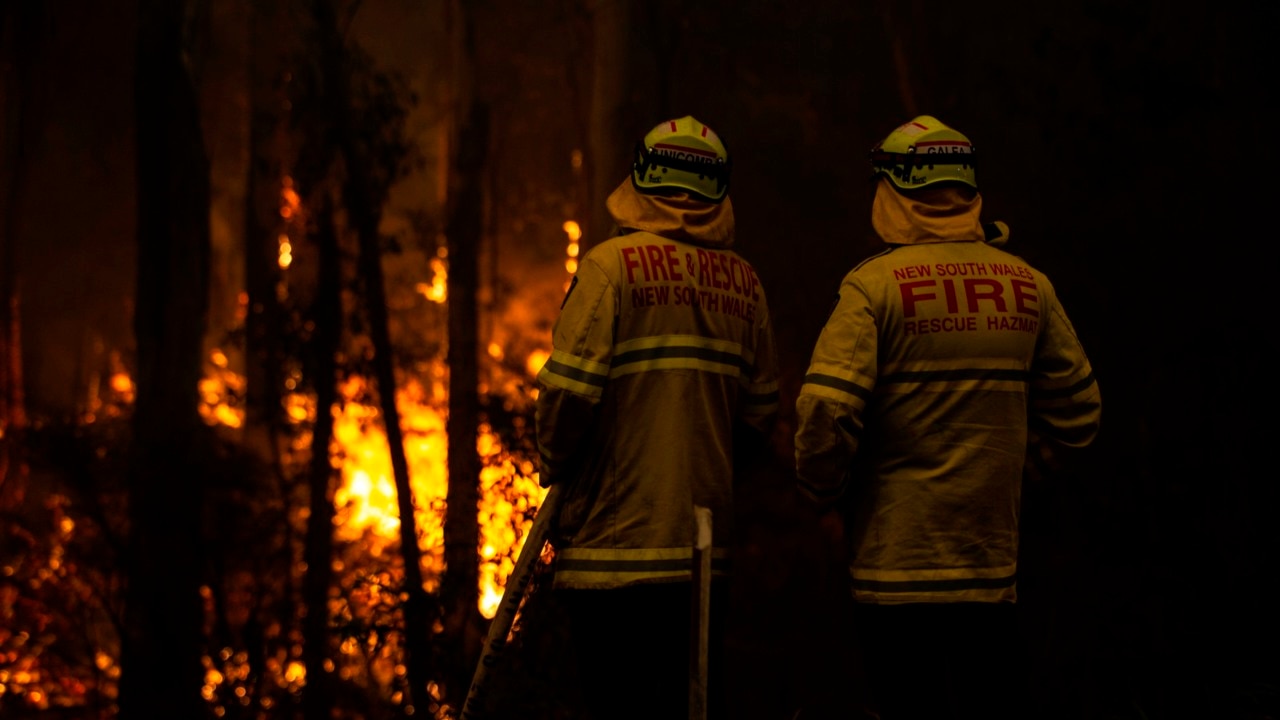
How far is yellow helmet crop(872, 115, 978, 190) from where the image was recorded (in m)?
3.17

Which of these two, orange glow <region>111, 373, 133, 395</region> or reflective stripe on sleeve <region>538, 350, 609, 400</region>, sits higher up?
reflective stripe on sleeve <region>538, 350, 609, 400</region>

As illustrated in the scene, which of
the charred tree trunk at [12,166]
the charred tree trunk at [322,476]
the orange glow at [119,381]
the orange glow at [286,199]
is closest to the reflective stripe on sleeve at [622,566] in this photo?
the charred tree trunk at [322,476]

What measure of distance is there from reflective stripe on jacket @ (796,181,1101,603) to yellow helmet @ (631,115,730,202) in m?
→ 0.49

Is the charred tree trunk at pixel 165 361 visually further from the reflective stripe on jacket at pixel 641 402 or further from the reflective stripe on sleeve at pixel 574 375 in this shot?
the reflective stripe on sleeve at pixel 574 375

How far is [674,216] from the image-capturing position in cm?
320

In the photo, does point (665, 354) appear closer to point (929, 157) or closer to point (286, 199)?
point (929, 157)

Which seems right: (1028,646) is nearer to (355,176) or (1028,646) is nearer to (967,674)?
(967,674)

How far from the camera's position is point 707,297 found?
3.19 m

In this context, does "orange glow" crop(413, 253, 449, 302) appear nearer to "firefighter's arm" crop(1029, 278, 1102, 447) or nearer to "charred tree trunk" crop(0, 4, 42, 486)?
"charred tree trunk" crop(0, 4, 42, 486)

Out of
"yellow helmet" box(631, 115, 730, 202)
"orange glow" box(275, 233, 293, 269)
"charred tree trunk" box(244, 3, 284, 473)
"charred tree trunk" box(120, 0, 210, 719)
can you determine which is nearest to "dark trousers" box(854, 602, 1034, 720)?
"yellow helmet" box(631, 115, 730, 202)

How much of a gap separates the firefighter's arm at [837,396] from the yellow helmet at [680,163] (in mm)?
532

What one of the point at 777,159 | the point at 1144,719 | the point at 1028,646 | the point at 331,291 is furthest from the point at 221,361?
the point at 1144,719

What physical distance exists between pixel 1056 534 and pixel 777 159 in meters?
5.37

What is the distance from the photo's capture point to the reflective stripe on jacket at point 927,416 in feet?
9.83
